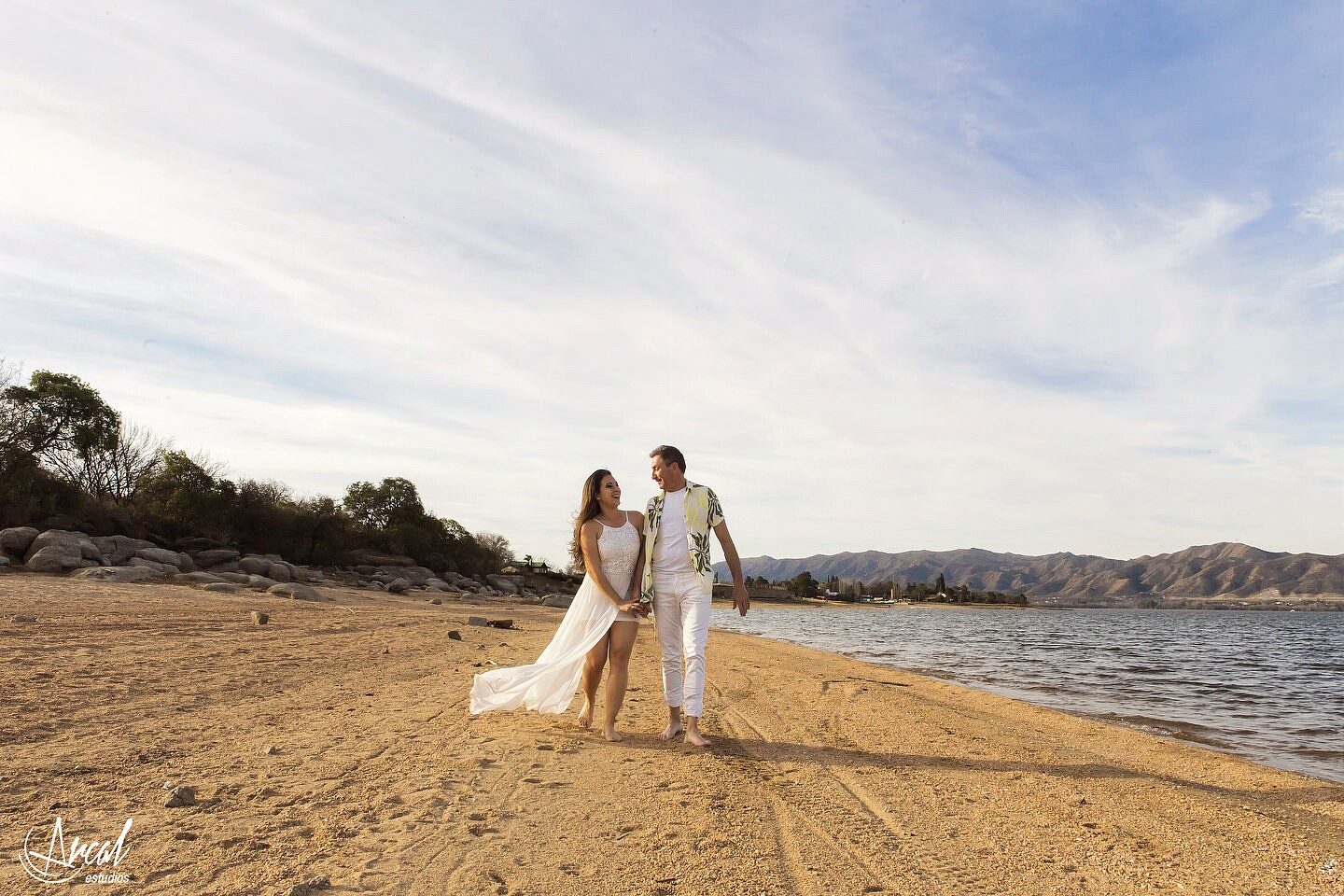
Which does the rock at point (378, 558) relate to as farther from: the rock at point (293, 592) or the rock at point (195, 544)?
the rock at point (293, 592)

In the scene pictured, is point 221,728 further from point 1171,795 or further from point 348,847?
point 1171,795

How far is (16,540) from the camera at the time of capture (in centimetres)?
1731

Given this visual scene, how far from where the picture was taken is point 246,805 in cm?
354

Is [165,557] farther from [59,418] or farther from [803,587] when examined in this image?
[803,587]

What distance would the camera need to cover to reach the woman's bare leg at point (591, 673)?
6031 mm

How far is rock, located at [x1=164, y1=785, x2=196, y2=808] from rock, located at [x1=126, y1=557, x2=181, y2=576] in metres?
18.2

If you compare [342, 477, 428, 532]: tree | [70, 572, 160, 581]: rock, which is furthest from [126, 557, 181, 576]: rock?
[342, 477, 428, 532]: tree

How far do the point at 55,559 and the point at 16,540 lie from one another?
176cm

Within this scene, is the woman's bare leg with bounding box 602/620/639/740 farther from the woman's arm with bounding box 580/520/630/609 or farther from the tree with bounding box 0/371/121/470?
the tree with bounding box 0/371/121/470

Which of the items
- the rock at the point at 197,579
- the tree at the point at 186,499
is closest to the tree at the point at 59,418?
the tree at the point at 186,499

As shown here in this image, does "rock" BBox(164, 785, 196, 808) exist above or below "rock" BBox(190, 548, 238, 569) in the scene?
below

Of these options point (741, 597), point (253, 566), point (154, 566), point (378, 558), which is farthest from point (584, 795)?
point (378, 558)

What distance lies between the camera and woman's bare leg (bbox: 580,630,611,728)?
→ 603 centimetres

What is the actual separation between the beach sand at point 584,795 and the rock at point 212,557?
19202 millimetres
